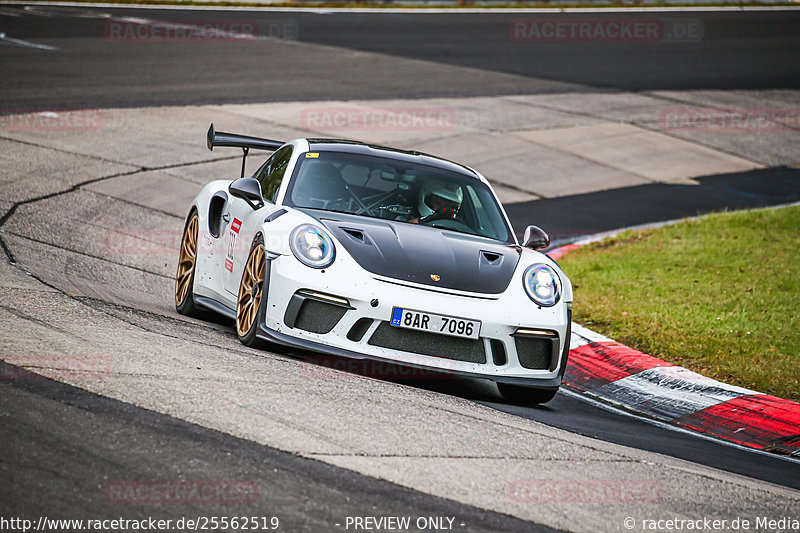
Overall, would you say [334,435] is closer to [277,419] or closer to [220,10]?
[277,419]

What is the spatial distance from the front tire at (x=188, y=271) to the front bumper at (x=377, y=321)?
5.99 feet

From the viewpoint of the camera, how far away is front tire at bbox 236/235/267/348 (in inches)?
255

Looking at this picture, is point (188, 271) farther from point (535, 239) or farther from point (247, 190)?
point (535, 239)

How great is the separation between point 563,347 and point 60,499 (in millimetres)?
3612

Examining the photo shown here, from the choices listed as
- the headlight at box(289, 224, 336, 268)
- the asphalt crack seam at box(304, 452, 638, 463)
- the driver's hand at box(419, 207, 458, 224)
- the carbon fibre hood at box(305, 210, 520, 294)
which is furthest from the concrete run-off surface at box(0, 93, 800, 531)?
the driver's hand at box(419, 207, 458, 224)

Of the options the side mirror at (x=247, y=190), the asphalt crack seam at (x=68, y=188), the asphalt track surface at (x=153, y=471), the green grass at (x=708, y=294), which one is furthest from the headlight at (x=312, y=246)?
the green grass at (x=708, y=294)

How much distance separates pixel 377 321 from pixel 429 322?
294 millimetres

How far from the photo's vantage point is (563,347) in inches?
261

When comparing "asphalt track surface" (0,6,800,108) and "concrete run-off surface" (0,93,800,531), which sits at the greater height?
"asphalt track surface" (0,6,800,108)

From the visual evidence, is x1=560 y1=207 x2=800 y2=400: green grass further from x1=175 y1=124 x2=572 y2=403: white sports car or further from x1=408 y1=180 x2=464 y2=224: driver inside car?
x1=408 y1=180 x2=464 y2=224: driver inside car

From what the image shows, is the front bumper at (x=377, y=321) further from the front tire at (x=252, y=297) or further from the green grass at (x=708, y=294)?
the green grass at (x=708, y=294)

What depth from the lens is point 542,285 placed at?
673 cm

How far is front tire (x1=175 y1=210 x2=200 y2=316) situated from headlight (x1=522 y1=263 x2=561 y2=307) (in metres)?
2.61

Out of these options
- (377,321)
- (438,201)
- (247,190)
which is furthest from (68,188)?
(377,321)
